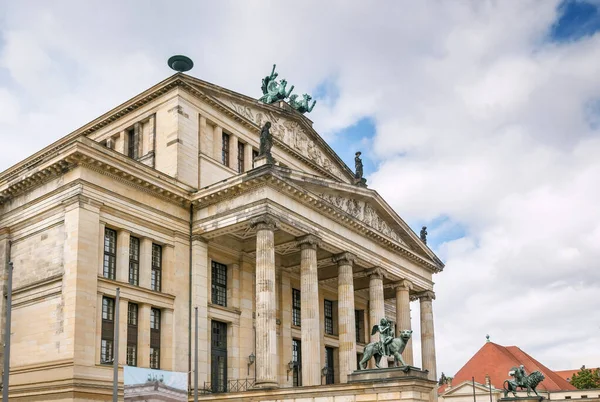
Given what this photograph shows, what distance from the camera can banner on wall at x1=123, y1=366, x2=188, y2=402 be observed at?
25922mm

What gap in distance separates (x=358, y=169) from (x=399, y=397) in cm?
1973

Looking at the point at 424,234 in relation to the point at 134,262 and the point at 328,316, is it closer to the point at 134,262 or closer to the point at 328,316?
the point at 328,316

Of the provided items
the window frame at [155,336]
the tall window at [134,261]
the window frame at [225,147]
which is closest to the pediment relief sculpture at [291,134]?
the window frame at [225,147]

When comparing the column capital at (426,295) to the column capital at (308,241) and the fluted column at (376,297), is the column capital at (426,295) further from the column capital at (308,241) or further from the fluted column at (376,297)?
the column capital at (308,241)

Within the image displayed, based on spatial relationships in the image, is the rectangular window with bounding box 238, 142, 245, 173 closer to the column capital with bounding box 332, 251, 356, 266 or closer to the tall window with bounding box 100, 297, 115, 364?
the column capital with bounding box 332, 251, 356, 266

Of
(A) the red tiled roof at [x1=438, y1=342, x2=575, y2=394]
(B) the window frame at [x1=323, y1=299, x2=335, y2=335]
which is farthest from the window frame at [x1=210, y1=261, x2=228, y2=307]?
(A) the red tiled roof at [x1=438, y1=342, x2=575, y2=394]

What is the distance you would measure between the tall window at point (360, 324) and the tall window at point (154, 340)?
2030 centimetres

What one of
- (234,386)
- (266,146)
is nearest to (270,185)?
(266,146)

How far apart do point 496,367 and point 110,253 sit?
227 feet

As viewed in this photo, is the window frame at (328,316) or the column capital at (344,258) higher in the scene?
the column capital at (344,258)

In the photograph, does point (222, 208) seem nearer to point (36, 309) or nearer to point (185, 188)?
point (185, 188)

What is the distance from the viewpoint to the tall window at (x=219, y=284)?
38469 mm

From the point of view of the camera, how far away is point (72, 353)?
2977 cm

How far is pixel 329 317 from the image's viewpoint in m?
48.9
